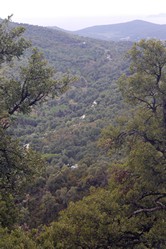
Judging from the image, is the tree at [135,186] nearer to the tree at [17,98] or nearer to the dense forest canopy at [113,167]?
the dense forest canopy at [113,167]

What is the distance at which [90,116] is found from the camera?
7956cm

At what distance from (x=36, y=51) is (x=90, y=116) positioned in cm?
6851

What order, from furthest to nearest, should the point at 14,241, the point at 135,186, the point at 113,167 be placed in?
1. the point at 113,167
2. the point at 135,186
3. the point at 14,241

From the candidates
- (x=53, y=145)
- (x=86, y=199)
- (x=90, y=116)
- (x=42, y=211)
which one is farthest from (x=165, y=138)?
(x=90, y=116)

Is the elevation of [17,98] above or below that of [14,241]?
above

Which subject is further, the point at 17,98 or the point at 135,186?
the point at 135,186

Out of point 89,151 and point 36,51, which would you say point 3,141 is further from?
point 89,151

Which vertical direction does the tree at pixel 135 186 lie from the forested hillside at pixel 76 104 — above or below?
above

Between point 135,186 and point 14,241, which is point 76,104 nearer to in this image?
point 135,186

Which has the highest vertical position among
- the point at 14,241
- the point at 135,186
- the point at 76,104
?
the point at 14,241

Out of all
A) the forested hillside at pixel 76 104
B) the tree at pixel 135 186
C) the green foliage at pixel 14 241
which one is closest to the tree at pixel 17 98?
the green foliage at pixel 14 241

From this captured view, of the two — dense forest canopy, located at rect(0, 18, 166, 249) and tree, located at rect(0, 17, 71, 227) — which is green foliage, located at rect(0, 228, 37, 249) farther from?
tree, located at rect(0, 17, 71, 227)

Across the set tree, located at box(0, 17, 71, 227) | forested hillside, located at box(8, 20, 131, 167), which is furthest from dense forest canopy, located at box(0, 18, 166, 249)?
forested hillside, located at box(8, 20, 131, 167)

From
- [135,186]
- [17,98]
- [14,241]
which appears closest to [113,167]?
[135,186]
